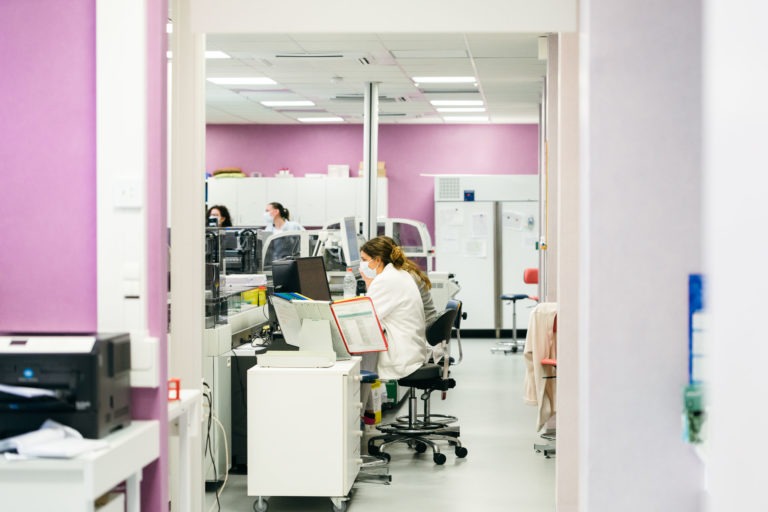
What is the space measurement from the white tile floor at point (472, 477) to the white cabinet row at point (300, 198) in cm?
474

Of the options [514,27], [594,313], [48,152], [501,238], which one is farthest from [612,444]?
[501,238]

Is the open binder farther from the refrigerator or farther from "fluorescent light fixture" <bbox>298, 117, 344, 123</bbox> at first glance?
"fluorescent light fixture" <bbox>298, 117, 344, 123</bbox>

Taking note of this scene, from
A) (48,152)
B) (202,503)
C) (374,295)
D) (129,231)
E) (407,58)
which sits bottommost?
(202,503)

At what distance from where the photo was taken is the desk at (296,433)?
4.52 m

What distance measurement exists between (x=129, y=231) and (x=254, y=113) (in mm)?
9021

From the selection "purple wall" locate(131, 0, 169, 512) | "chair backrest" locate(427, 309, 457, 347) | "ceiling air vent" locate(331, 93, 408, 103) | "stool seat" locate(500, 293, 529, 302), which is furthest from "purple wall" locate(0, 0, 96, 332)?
"stool seat" locate(500, 293, 529, 302)

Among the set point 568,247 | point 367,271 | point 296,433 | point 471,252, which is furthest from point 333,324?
point 471,252

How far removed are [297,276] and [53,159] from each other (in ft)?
7.73

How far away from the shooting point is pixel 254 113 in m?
11.9

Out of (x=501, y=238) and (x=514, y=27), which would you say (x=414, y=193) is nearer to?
(x=501, y=238)

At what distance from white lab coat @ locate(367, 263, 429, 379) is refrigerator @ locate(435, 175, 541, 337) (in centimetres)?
609

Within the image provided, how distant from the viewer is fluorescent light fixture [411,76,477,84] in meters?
9.20

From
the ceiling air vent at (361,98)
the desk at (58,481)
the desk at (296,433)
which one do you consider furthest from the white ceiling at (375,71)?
the desk at (58,481)

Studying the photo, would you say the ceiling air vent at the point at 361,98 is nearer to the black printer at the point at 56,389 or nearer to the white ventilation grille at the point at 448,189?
the white ventilation grille at the point at 448,189
